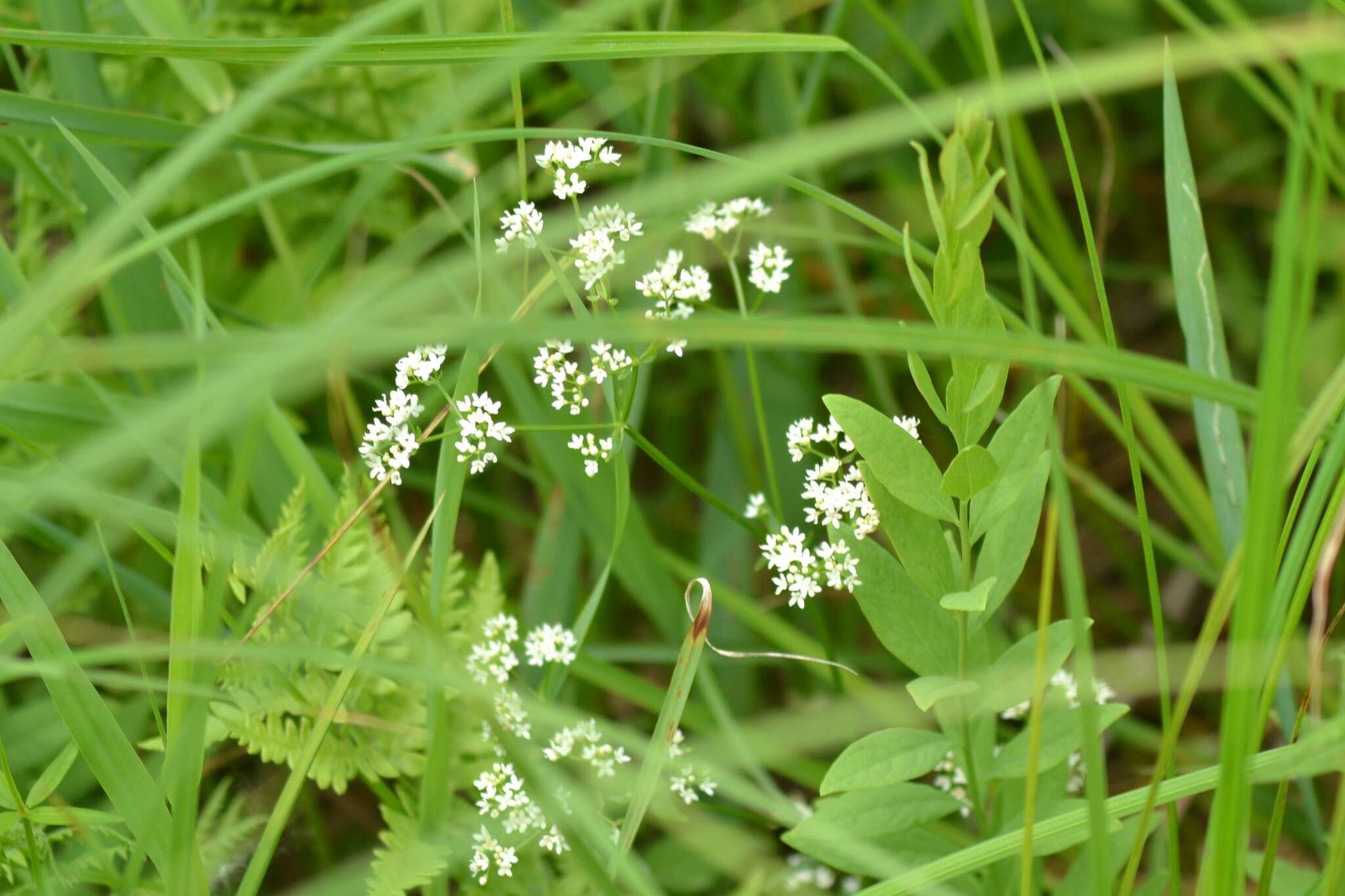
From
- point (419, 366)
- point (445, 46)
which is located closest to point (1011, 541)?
point (419, 366)

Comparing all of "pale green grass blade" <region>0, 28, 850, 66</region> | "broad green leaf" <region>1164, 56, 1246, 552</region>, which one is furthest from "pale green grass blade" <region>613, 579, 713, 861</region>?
"broad green leaf" <region>1164, 56, 1246, 552</region>

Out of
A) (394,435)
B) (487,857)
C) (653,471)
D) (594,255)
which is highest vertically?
(653,471)

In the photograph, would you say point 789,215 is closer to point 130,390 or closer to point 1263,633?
point 130,390

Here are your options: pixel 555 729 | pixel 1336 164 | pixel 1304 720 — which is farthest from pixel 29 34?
pixel 1336 164

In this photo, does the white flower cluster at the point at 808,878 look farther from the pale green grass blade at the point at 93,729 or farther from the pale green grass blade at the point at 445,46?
the pale green grass blade at the point at 445,46

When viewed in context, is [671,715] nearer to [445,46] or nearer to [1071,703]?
[1071,703]

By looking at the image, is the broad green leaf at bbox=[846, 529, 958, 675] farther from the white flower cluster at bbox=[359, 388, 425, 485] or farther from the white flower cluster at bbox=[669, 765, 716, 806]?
the white flower cluster at bbox=[359, 388, 425, 485]
